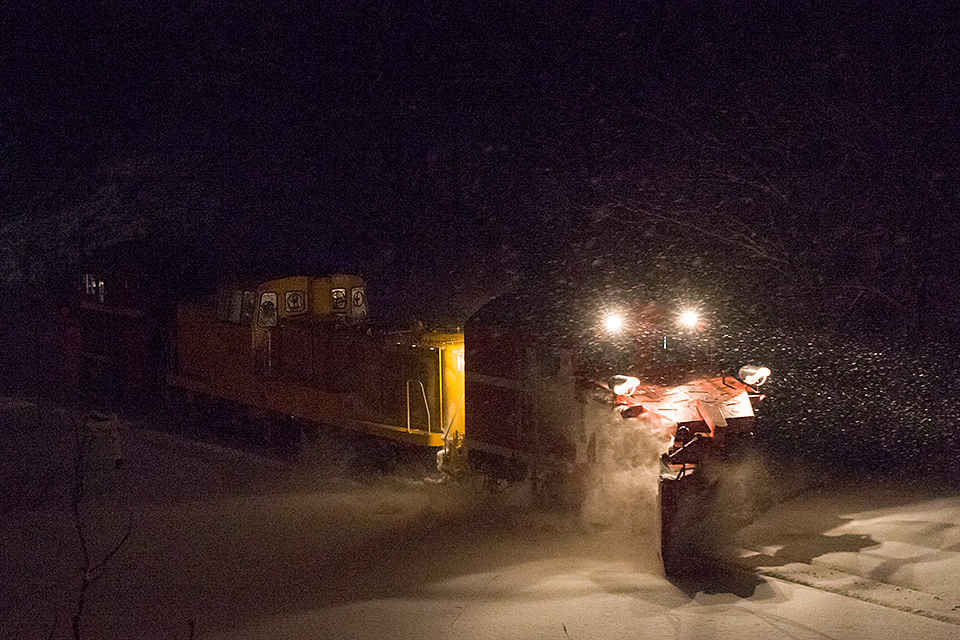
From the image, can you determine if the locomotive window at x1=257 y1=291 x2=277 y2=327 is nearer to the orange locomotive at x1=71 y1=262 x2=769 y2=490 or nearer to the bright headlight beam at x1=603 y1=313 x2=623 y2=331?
the orange locomotive at x1=71 y1=262 x2=769 y2=490

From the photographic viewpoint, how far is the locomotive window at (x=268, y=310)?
13383 mm

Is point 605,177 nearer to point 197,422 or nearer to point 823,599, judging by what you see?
point 197,422

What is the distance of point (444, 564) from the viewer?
9023mm

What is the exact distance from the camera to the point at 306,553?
9.49 metres

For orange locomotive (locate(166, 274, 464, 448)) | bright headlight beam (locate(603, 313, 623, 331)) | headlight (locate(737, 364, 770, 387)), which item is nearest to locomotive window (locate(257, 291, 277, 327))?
orange locomotive (locate(166, 274, 464, 448))

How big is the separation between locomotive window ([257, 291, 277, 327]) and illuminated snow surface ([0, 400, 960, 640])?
240 centimetres

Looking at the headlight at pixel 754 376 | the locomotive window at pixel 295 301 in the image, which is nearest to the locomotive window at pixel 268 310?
the locomotive window at pixel 295 301

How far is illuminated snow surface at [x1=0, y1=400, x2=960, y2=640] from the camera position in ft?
24.7

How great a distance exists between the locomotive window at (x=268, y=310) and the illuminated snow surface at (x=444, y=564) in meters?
2.40

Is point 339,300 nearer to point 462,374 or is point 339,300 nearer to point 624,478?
point 462,374

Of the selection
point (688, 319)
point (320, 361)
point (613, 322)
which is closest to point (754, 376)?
point (688, 319)

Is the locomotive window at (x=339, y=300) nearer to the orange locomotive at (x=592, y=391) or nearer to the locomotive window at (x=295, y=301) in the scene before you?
the locomotive window at (x=295, y=301)

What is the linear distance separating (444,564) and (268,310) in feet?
19.1

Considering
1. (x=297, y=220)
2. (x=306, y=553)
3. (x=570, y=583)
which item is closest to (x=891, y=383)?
(x=570, y=583)
